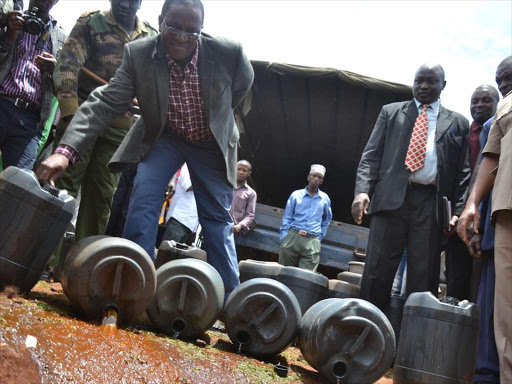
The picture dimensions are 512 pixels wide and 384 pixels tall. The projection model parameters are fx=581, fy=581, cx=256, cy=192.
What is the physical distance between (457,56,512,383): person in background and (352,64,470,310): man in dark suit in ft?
4.22

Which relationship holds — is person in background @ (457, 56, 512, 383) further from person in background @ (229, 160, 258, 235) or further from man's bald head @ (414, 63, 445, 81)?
person in background @ (229, 160, 258, 235)

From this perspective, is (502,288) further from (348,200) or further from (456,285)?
(348,200)

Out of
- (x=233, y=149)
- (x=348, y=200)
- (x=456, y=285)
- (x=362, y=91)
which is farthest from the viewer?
(x=348, y=200)

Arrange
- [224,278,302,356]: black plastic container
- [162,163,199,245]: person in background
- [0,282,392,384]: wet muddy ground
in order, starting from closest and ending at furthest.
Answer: [0,282,392,384]: wet muddy ground < [224,278,302,356]: black plastic container < [162,163,199,245]: person in background

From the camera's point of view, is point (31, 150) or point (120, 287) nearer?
point (120, 287)

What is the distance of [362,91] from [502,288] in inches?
288

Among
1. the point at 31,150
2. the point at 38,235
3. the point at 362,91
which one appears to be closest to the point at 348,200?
the point at 362,91

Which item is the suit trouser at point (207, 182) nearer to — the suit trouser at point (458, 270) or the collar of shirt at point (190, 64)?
the collar of shirt at point (190, 64)

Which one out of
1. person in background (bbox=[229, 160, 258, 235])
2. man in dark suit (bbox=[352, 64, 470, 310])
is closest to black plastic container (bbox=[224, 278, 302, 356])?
man in dark suit (bbox=[352, 64, 470, 310])

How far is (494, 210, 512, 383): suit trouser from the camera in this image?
234cm

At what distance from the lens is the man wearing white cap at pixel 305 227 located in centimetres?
797

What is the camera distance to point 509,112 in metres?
2.85

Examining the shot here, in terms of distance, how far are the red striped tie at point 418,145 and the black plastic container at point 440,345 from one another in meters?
1.58

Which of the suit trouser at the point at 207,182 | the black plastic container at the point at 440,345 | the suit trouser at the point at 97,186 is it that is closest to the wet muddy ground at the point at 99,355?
the black plastic container at the point at 440,345
